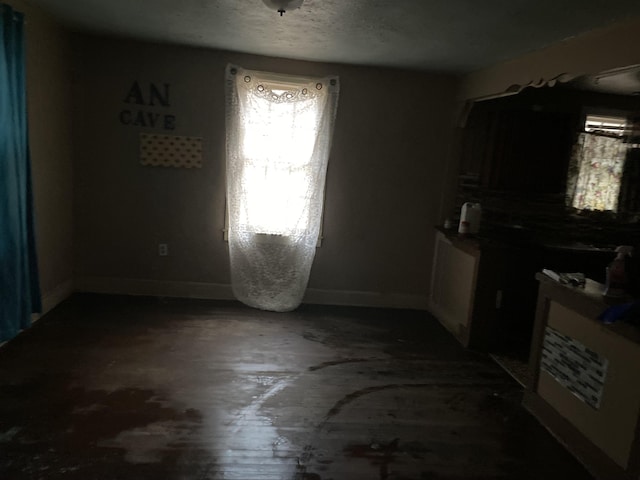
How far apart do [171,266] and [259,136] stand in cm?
140

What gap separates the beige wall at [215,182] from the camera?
13.2ft

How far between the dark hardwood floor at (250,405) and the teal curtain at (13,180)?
13.3 inches

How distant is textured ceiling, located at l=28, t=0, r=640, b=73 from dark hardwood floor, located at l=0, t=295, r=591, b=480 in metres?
2.14

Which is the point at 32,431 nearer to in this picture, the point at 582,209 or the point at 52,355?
the point at 52,355

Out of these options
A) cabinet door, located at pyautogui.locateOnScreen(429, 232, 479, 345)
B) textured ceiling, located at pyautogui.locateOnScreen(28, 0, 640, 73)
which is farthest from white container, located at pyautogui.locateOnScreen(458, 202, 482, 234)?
textured ceiling, located at pyautogui.locateOnScreen(28, 0, 640, 73)

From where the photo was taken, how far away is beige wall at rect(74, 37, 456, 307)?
13.2 ft

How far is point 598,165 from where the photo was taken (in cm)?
408

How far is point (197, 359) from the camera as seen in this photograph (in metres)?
3.10

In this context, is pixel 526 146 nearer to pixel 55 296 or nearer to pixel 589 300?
pixel 589 300

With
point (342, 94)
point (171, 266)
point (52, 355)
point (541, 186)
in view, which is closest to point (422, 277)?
point (541, 186)

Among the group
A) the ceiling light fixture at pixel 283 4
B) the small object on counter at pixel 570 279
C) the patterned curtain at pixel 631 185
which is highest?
the ceiling light fixture at pixel 283 4

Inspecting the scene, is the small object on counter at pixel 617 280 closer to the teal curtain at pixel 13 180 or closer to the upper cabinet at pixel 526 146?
the upper cabinet at pixel 526 146

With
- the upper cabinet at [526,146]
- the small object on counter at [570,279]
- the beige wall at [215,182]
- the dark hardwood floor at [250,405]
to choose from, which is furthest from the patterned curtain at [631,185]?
the dark hardwood floor at [250,405]

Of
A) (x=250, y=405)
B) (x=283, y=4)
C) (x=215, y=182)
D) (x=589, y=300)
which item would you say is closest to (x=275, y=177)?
(x=215, y=182)
